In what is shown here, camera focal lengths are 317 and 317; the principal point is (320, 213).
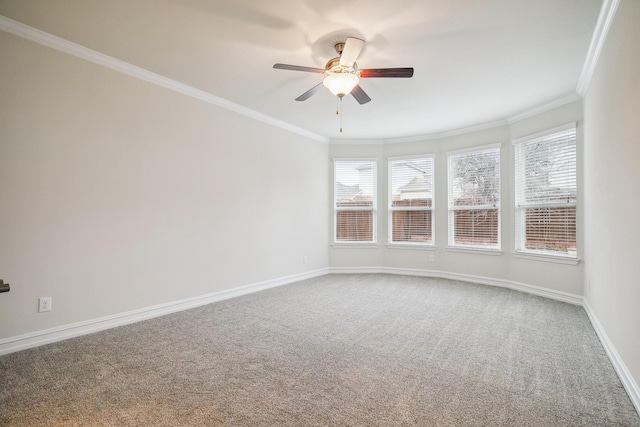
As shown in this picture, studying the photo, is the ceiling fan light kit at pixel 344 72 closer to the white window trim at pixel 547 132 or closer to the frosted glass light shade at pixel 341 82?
the frosted glass light shade at pixel 341 82

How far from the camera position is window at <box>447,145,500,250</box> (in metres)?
5.30

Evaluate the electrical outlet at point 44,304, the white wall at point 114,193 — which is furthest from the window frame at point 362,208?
the electrical outlet at point 44,304

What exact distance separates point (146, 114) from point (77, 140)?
0.77 m

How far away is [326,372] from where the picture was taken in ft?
7.68

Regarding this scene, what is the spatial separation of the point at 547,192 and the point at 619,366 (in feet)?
9.02

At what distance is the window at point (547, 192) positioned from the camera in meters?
4.20

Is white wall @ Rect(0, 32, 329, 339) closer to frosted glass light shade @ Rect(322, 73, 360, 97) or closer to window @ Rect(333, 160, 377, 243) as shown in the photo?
window @ Rect(333, 160, 377, 243)

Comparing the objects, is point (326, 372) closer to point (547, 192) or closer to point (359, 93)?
point (359, 93)

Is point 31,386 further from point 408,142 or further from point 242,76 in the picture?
point 408,142

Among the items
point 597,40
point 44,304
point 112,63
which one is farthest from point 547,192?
point 44,304

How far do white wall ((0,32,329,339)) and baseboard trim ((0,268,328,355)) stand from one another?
0.19ft

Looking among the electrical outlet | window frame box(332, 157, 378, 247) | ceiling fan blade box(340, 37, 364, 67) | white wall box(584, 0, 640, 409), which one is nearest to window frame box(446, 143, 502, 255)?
window frame box(332, 157, 378, 247)

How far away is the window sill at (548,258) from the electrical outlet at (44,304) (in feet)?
19.2

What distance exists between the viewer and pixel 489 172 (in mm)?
5367
